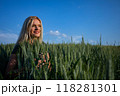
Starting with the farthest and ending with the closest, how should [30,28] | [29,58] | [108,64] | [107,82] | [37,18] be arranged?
[37,18] < [30,28] < [29,58] < [107,82] < [108,64]

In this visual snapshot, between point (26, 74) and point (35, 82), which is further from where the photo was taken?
point (26, 74)

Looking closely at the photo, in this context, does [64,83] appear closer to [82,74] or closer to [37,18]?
[82,74]

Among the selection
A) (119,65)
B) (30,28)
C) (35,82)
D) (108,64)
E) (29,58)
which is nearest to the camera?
(108,64)

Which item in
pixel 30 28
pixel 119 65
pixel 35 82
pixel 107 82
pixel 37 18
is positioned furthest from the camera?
pixel 37 18

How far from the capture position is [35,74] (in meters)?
1.14

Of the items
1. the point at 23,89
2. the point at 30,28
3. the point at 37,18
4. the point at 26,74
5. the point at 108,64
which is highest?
the point at 37,18

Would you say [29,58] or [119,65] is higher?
[29,58]

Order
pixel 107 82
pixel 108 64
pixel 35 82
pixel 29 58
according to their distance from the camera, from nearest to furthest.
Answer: pixel 108 64, pixel 107 82, pixel 35 82, pixel 29 58

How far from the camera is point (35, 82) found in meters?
1.05

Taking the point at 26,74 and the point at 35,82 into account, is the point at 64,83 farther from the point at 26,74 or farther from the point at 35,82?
the point at 26,74

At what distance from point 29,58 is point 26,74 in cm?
22

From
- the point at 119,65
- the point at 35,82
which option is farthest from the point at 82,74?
the point at 119,65

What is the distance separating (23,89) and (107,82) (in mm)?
858

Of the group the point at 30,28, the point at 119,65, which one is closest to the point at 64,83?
the point at 119,65
